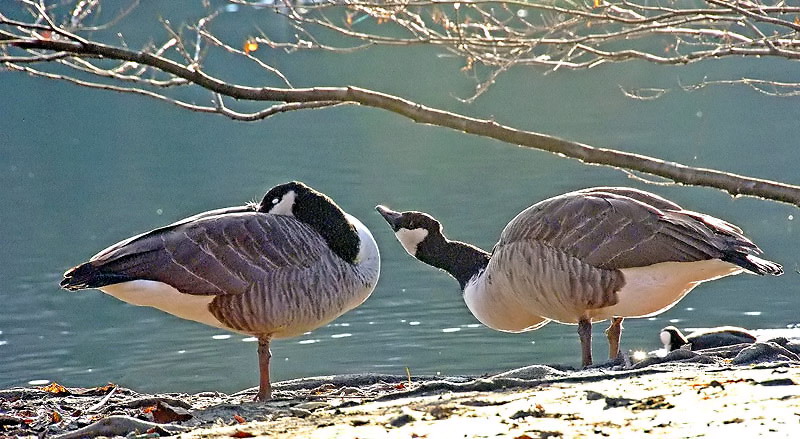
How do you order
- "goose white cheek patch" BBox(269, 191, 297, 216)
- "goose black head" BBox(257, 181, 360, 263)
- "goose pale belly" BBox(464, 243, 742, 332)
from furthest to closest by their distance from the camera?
"goose white cheek patch" BBox(269, 191, 297, 216), "goose black head" BBox(257, 181, 360, 263), "goose pale belly" BBox(464, 243, 742, 332)

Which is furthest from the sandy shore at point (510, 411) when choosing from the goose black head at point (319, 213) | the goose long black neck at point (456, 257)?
the goose long black neck at point (456, 257)

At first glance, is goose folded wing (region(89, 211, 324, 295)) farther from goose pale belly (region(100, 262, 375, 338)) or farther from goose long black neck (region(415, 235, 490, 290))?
→ goose long black neck (region(415, 235, 490, 290))

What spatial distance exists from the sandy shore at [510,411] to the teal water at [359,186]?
466 centimetres

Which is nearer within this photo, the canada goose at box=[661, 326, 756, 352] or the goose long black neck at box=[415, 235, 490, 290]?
the canada goose at box=[661, 326, 756, 352]

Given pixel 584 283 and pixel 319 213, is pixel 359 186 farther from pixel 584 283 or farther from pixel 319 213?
pixel 584 283

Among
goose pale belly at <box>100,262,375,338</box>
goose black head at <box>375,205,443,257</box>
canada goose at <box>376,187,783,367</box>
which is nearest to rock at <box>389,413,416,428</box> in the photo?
goose pale belly at <box>100,262,375,338</box>

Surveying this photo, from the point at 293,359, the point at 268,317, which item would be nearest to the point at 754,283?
the point at 293,359

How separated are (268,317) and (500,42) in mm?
2430

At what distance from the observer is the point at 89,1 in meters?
7.46

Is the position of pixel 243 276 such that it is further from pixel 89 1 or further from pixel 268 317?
pixel 89 1

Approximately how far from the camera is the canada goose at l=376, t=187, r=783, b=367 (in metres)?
6.91

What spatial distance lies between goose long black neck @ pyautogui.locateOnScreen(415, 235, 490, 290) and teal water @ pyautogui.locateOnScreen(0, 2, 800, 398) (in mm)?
1823

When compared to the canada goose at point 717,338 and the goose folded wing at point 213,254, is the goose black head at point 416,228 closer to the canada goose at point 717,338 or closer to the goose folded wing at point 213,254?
the goose folded wing at point 213,254

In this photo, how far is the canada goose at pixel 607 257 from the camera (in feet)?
22.7
